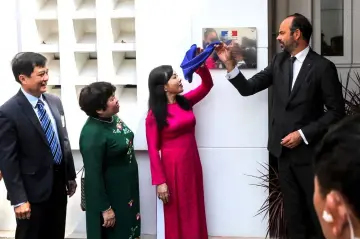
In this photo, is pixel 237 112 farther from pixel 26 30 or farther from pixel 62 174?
pixel 26 30

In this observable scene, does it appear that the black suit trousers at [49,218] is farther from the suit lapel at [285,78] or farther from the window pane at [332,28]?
the window pane at [332,28]

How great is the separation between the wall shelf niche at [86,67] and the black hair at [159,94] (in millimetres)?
846

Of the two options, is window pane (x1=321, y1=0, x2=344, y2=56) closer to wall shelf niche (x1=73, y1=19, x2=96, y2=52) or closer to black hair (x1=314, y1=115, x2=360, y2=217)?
wall shelf niche (x1=73, y1=19, x2=96, y2=52)

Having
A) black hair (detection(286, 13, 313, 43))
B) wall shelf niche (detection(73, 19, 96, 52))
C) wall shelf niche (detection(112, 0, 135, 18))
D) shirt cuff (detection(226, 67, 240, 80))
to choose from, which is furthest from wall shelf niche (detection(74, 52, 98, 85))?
A: black hair (detection(286, 13, 313, 43))

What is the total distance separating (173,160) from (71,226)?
1300 millimetres

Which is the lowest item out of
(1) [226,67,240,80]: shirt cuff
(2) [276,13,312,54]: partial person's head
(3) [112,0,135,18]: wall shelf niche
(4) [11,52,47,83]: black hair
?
(1) [226,67,240,80]: shirt cuff

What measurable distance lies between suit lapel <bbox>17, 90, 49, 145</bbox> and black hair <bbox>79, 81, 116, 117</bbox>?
0.38 meters

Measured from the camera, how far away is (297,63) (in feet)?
13.2

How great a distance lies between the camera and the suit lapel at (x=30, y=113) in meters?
3.65

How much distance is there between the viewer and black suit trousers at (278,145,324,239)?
3965mm

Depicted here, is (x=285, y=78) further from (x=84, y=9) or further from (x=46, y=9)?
(x=46, y=9)

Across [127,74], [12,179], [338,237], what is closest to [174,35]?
[127,74]

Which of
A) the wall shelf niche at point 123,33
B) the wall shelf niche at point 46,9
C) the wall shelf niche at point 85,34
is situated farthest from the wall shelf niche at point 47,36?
the wall shelf niche at point 123,33

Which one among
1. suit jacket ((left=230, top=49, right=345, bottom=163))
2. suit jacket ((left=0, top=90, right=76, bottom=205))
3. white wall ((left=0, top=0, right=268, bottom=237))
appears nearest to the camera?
suit jacket ((left=0, top=90, right=76, bottom=205))
